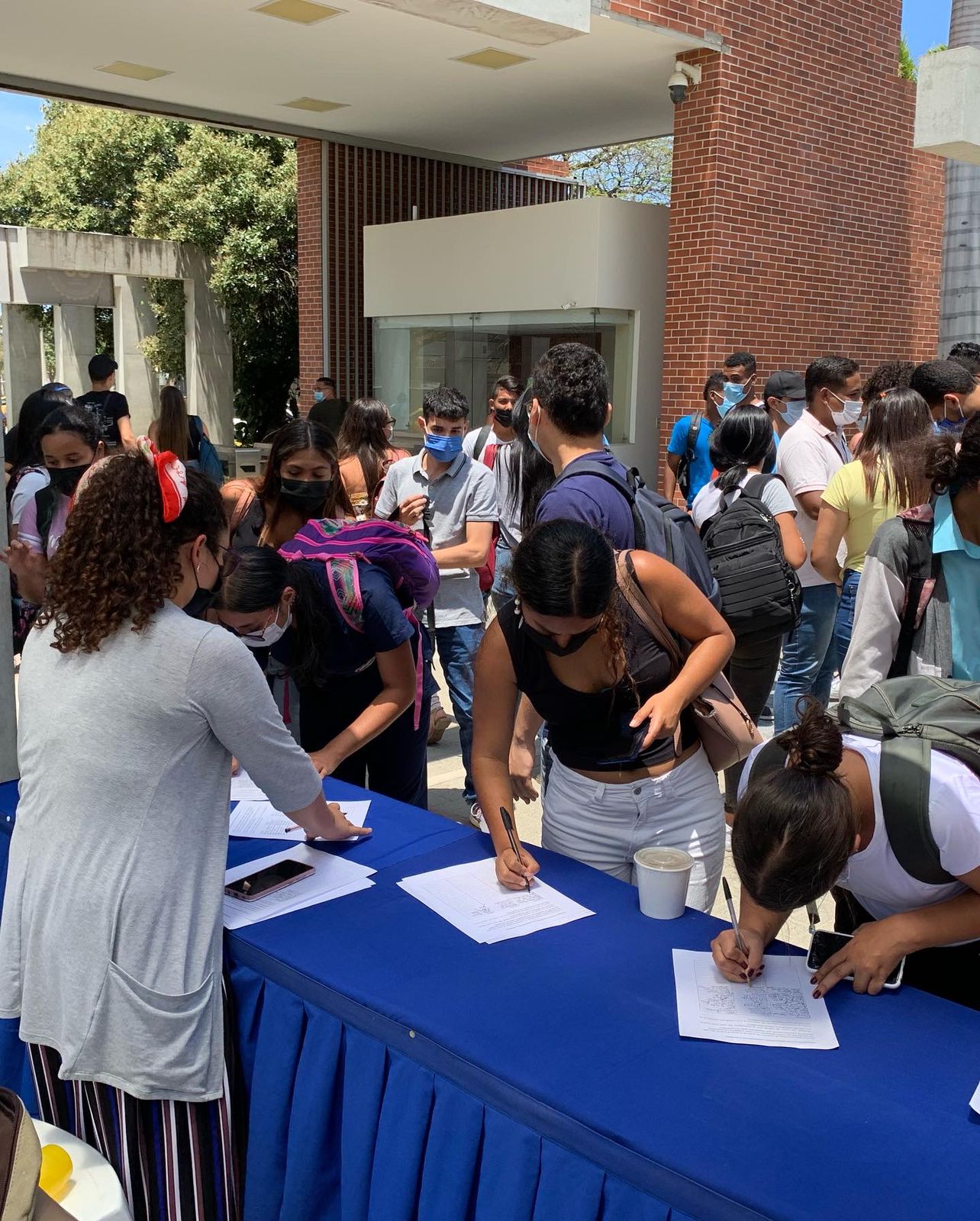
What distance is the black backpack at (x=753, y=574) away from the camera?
3.87 meters

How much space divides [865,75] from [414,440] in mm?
6128

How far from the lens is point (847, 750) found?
1860 millimetres

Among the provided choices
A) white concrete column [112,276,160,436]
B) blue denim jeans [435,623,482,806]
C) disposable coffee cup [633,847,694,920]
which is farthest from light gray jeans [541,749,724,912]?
white concrete column [112,276,160,436]

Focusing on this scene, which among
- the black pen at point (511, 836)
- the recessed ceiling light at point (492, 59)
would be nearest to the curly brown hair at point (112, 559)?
the black pen at point (511, 836)

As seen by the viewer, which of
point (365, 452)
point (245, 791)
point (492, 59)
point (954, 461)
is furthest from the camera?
point (492, 59)

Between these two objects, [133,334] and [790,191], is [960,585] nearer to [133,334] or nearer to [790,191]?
[790,191]

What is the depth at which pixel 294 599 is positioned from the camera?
277 cm

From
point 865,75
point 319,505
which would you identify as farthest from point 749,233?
point 319,505

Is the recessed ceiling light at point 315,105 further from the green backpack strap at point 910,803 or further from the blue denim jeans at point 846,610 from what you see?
the green backpack strap at point 910,803

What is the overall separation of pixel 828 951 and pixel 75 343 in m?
23.4

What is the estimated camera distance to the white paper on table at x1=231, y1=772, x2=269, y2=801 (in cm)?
281

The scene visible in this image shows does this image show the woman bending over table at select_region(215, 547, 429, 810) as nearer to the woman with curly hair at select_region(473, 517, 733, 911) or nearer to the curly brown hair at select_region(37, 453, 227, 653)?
the woman with curly hair at select_region(473, 517, 733, 911)

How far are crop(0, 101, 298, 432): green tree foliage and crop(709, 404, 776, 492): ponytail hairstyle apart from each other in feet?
56.9

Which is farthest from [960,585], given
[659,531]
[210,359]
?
[210,359]
